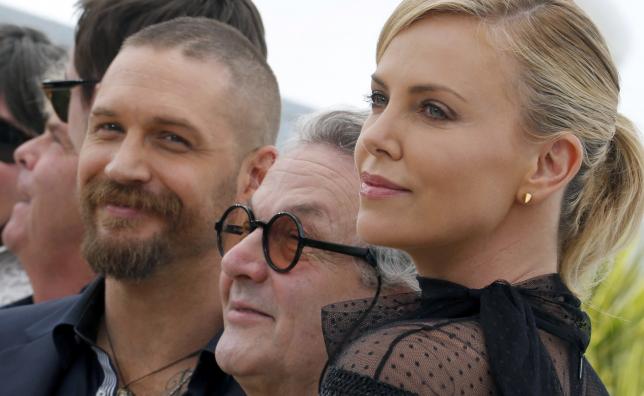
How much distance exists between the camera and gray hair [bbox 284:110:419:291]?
277 cm

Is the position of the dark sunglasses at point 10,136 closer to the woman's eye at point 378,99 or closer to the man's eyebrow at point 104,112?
the man's eyebrow at point 104,112

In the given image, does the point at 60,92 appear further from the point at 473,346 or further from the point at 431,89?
the point at 473,346

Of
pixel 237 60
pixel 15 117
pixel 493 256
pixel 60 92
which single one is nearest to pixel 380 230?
pixel 493 256

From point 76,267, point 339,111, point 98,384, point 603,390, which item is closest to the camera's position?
point 603,390

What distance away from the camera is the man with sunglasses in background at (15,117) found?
524 cm

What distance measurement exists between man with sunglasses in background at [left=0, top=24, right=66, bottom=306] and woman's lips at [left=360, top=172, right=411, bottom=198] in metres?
3.45

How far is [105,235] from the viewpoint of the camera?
347cm

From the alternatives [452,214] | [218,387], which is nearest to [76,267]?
[218,387]

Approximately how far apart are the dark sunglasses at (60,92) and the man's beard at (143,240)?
2.82 feet

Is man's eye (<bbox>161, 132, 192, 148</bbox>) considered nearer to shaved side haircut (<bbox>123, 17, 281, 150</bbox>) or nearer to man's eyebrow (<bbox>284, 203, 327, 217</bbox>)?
shaved side haircut (<bbox>123, 17, 281, 150</bbox>)

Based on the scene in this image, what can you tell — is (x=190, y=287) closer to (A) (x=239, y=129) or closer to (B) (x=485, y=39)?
(A) (x=239, y=129)

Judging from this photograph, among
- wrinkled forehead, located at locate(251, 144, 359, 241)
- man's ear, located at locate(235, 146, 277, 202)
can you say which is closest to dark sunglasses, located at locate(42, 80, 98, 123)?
man's ear, located at locate(235, 146, 277, 202)

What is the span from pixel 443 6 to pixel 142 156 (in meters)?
1.62

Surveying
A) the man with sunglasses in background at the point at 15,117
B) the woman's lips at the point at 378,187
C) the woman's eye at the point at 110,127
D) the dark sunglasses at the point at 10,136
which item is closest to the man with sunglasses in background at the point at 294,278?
the woman's lips at the point at 378,187
